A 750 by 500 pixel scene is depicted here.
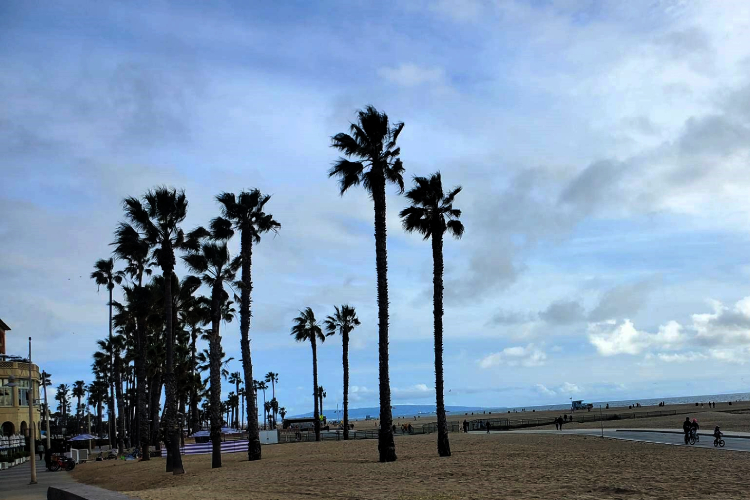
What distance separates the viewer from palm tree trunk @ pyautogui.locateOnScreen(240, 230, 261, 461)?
36.8m

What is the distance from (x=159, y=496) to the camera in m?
20.1

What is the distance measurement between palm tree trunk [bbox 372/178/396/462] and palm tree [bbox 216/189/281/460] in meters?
8.63

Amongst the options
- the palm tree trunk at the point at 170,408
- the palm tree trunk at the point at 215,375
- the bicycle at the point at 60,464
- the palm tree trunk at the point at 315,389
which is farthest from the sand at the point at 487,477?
the palm tree trunk at the point at 315,389

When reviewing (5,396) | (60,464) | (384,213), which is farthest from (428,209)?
(5,396)

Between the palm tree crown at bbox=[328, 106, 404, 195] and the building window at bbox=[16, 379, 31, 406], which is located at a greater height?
the palm tree crown at bbox=[328, 106, 404, 195]

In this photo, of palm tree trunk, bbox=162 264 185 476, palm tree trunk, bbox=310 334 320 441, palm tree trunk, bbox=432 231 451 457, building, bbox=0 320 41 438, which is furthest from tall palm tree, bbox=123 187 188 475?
building, bbox=0 320 41 438

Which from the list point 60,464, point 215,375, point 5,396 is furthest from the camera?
point 5,396

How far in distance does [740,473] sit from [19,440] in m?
74.0

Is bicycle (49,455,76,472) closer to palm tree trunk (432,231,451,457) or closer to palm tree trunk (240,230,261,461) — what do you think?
palm tree trunk (240,230,261,461)

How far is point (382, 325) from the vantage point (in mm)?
30578

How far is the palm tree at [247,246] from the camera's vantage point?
36.9 m

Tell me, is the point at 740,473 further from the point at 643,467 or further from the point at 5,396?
the point at 5,396

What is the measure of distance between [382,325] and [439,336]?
3.21 meters

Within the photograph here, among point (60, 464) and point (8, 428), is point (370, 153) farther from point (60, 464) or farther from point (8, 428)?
point (8, 428)
